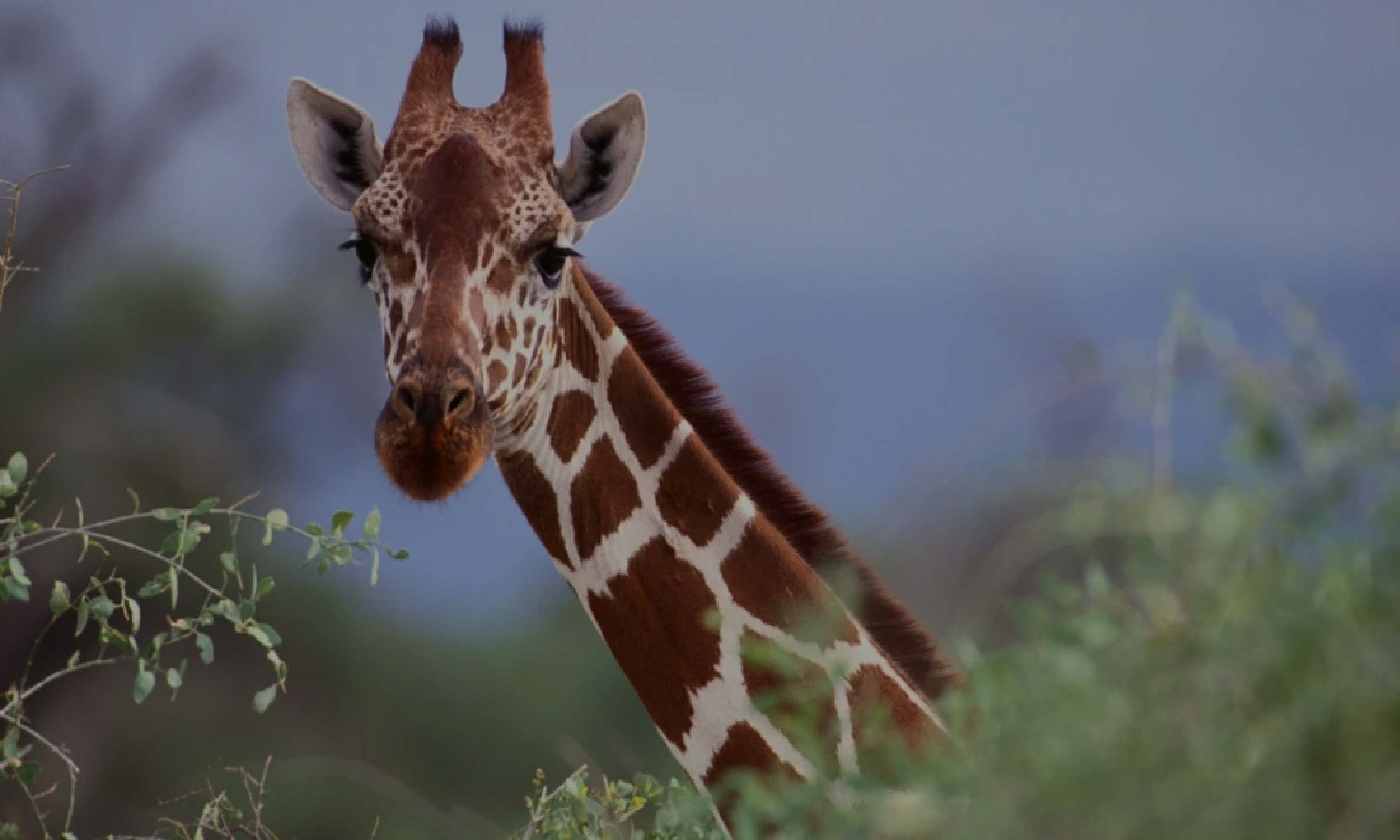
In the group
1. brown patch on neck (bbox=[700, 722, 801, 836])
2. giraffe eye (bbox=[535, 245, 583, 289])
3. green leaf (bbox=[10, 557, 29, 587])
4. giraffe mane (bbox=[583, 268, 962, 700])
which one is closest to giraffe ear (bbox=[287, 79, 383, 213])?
giraffe eye (bbox=[535, 245, 583, 289])

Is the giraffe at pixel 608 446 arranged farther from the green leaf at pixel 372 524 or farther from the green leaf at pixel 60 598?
the green leaf at pixel 60 598

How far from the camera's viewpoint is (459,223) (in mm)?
3688

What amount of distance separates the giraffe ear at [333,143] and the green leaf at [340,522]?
0.98 metres

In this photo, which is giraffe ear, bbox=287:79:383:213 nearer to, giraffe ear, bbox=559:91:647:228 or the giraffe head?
the giraffe head

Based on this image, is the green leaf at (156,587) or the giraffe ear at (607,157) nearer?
the green leaf at (156,587)

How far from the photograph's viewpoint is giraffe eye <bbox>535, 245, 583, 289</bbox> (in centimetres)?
375

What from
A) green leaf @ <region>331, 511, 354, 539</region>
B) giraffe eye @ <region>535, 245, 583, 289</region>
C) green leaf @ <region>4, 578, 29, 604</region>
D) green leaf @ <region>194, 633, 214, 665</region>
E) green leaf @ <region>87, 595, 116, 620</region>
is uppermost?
giraffe eye @ <region>535, 245, 583, 289</region>

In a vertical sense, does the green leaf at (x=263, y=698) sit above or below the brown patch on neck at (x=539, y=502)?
below

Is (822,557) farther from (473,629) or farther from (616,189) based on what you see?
(473,629)

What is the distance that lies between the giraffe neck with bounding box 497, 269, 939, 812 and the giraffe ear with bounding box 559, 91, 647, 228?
0.91 feet

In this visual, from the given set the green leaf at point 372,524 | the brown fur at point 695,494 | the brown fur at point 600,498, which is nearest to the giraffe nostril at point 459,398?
the green leaf at point 372,524

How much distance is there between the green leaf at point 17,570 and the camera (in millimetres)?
3016

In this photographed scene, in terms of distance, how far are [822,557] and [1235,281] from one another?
152 cm

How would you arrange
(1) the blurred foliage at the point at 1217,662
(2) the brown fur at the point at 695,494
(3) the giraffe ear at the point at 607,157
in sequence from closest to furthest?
(1) the blurred foliage at the point at 1217,662, (2) the brown fur at the point at 695,494, (3) the giraffe ear at the point at 607,157
